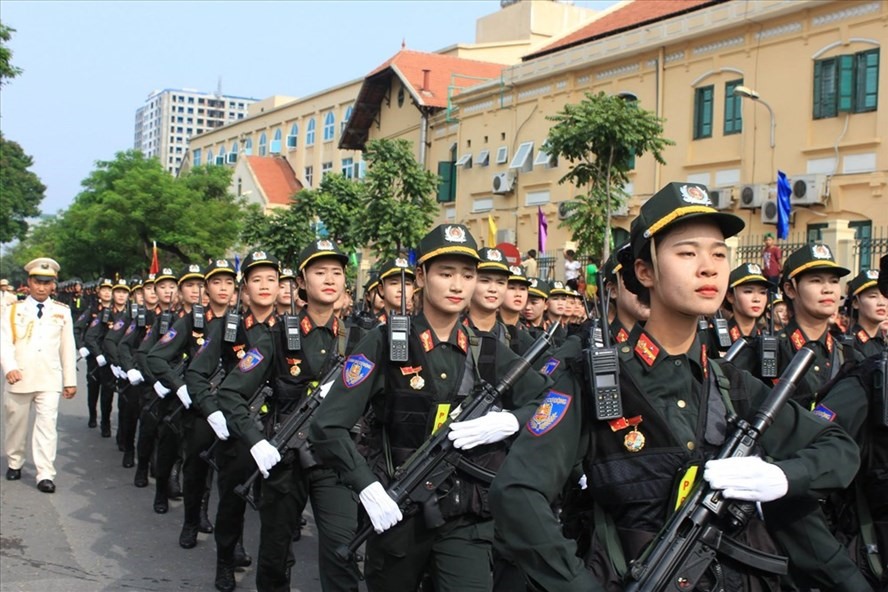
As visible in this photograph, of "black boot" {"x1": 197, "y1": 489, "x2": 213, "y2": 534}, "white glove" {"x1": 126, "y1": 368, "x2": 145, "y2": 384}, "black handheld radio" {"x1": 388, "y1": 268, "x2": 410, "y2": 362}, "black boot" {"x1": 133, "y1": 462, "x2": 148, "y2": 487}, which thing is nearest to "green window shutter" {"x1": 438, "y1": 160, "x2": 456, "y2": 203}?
"white glove" {"x1": 126, "y1": 368, "x2": 145, "y2": 384}

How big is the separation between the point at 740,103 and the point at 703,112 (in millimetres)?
1297

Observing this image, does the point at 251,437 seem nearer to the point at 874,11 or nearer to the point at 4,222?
the point at 874,11

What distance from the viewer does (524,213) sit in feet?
106

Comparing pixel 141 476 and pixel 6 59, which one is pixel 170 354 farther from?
pixel 6 59

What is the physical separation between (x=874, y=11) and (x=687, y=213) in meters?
20.8

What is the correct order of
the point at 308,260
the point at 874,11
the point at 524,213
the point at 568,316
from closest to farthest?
the point at 308,260 → the point at 568,316 → the point at 874,11 → the point at 524,213

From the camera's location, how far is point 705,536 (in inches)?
113

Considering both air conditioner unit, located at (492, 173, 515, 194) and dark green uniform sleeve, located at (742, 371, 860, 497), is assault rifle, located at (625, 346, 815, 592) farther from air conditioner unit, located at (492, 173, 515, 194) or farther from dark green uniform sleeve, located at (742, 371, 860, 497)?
air conditioner unit, located at (492, 173, 515, 194)

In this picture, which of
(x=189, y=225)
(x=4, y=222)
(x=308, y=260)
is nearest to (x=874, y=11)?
(x=308, y=260)

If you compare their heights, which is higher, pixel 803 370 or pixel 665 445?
pixel 803 370

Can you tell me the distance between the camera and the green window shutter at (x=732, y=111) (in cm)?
2452

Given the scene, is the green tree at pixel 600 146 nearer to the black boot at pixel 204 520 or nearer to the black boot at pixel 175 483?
the black boot at pixel 175 483

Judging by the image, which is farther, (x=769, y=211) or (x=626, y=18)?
(x=626, y=18)

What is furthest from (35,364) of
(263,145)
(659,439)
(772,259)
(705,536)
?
(263,145)
